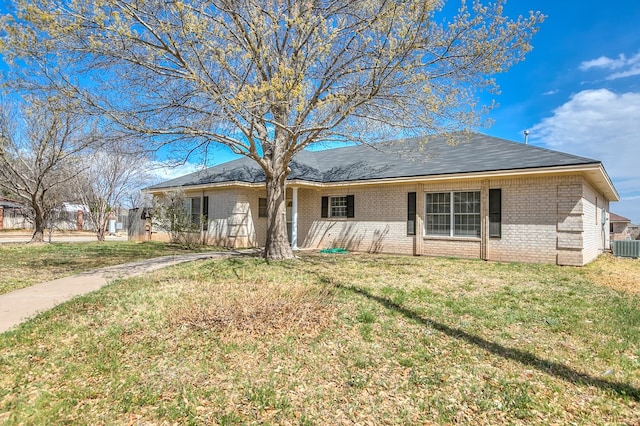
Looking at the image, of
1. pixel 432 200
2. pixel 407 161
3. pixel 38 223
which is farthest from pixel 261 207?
pixel 38 223

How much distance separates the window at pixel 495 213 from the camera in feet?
39.9

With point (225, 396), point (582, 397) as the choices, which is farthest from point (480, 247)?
point (225, 396)

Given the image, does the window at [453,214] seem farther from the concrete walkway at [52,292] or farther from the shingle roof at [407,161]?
the concrete walkway at [52,292]

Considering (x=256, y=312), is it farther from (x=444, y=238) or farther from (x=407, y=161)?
(x=407, y=161)

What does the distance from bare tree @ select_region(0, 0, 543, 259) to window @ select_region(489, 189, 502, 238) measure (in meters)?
3.41

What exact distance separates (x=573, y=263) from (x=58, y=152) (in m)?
19.4

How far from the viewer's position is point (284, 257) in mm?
11250

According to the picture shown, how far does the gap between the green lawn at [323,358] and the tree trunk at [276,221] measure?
4206 millimetres

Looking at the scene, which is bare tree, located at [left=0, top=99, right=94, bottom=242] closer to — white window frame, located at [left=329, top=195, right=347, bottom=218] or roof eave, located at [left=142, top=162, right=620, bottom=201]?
roof eave, located at [left=142, top=162, right=620, bottom=201]

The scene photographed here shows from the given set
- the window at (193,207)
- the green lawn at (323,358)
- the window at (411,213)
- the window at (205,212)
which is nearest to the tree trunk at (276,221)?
the green lawn at (323,358)

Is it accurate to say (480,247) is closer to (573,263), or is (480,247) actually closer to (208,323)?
(573,263)

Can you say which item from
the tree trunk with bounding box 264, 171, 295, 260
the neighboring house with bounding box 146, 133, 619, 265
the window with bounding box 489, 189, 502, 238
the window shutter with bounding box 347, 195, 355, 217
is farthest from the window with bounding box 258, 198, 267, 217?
the window with bounding box 489, 189, 502, 238

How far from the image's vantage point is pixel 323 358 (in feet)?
13.4

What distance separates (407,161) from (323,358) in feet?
38.4
